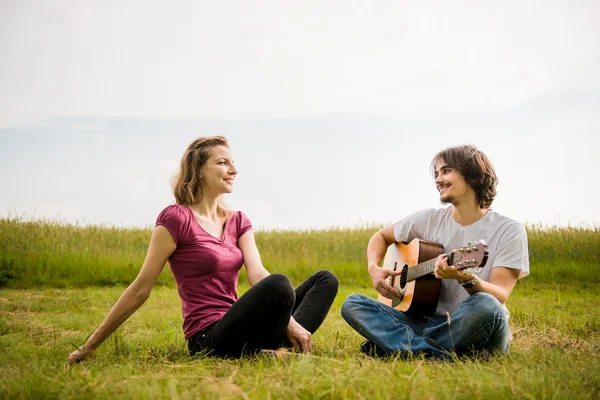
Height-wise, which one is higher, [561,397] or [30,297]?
[561,397]

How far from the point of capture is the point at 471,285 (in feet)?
11.9

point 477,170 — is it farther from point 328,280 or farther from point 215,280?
point 215,280

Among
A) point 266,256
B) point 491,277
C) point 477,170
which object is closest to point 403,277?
point 491,277

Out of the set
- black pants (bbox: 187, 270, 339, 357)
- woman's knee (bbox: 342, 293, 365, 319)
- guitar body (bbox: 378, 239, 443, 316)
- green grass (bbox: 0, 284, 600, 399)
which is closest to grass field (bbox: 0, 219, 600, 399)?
green grass (bbox: 0, 284, 600, 399)

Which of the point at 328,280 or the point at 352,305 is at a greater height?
the point at 328,280

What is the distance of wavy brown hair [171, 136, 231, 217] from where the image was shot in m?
3.96

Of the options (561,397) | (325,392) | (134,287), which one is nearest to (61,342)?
(134,287)

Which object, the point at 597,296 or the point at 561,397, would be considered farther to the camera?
the point at 597,296

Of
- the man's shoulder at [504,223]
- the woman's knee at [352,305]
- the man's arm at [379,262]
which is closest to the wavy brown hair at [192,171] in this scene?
the woman's knee at [352,305]

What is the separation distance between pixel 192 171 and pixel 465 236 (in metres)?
2.08

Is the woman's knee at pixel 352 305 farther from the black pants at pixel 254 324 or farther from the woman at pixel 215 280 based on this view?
the black pants at pixel 254 324

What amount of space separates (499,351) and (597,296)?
6.06 m

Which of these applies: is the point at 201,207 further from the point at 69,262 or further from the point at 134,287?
the point at 69,262

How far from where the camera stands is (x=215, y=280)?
379cm
